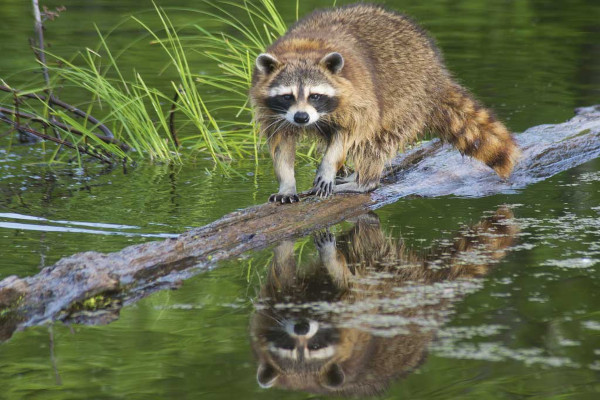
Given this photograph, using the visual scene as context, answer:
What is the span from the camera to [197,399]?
3014 millimetres

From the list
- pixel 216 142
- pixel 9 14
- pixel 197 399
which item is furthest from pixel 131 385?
pixel 9 14

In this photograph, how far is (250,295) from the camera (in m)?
3.87

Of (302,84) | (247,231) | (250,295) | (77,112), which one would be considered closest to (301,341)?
(250,295)

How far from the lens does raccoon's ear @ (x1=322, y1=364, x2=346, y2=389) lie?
122 inches

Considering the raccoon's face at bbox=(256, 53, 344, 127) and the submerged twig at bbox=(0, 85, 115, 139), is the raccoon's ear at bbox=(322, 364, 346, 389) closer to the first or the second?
the raccoon's face at bbox=(256, 53, 344, 127)

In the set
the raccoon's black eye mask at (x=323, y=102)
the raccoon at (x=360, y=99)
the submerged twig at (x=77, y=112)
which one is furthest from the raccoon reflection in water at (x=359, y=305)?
the submerged twig at (x=77, y=112)

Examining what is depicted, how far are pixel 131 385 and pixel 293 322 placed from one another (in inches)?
26.3

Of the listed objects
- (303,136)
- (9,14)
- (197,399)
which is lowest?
(197,399)

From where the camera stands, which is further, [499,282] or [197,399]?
[499,282]

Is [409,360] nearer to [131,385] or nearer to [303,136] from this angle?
[131,385]

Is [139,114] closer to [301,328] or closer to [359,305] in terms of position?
[359,305]

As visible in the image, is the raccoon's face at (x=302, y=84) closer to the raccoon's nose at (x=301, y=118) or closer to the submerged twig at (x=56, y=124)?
the raccoon's nose at (x=301, y=118)

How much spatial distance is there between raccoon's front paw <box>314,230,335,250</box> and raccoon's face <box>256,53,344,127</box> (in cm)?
54

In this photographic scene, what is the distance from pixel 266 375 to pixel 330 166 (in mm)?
2010
